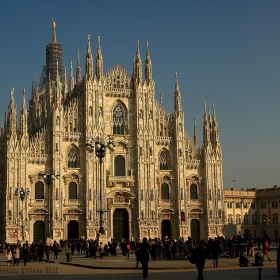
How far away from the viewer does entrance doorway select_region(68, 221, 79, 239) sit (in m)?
61.6

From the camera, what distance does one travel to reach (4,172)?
2410 inches

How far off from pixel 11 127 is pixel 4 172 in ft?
15.8

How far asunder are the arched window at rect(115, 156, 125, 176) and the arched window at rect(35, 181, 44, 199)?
8235 mm

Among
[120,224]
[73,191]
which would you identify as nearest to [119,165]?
[73,191]

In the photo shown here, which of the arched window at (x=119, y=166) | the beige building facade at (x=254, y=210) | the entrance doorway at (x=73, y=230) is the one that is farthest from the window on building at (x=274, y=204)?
the entrance doorway at (x=73, y=230)

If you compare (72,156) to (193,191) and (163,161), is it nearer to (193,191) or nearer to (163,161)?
(163,161)

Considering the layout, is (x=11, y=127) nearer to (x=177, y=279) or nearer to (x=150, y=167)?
(x=150, y=167)

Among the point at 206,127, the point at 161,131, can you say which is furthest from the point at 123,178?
the point at 206,127

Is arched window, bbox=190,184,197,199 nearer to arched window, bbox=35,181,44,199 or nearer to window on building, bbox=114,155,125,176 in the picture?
window on building, bbox=114,155,125,176

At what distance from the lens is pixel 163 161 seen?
66.6 metres

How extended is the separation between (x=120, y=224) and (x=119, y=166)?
619cm

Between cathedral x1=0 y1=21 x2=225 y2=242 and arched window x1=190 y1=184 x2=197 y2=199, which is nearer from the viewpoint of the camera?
cathedral x1=0 y1=21 x2=225 y2=242

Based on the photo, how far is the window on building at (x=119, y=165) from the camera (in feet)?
210

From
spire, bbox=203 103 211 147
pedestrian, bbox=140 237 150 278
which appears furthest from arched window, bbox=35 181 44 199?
pedestrian, bbox=140 237 150 278
